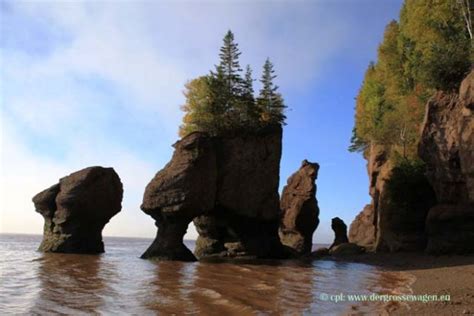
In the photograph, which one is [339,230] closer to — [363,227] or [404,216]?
[363,227]

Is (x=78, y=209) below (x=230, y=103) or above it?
below

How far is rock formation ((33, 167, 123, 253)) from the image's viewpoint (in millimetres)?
33156

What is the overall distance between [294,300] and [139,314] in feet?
13.9

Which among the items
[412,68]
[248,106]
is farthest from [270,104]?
[412,68]

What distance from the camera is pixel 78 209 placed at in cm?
3334

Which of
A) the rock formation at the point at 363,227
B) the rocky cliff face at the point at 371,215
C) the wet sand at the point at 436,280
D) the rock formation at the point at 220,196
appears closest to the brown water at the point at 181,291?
the wet sand at the point at 436,280

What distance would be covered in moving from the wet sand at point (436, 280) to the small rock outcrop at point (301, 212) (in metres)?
14.3

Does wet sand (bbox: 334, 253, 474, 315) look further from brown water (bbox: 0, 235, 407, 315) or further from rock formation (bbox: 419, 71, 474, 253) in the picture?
rock formation (bbox: 419, 71, 474, 253)

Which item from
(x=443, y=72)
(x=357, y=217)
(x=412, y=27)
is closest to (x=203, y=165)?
(x=443, y=72)

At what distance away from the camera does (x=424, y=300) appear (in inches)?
449

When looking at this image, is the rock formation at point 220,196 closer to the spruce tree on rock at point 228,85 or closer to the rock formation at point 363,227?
the spruce tree on rock at point 228,85

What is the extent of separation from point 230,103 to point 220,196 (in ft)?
23.6

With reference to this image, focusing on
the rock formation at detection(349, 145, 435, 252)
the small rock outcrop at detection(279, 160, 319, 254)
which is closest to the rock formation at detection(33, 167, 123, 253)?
the small rock outcrop at detection(279, 160, 319, 254)

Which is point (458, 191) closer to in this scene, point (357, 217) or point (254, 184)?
point (254, 184)
